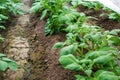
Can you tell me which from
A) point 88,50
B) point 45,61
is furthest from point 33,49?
point 88,50

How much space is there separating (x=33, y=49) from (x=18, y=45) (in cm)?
25

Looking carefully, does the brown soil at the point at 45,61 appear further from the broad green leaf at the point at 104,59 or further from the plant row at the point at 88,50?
the broad green leaf at the point at 104,59

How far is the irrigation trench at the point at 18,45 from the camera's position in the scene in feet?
9.91

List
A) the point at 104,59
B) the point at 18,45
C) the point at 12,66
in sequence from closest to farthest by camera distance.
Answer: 1. the point at 104,59
2. the point at 12,66
3. the point at 18,45

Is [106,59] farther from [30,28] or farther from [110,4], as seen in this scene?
[30,28]

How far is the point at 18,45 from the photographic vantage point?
11.9ft

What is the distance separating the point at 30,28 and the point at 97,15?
1002mm

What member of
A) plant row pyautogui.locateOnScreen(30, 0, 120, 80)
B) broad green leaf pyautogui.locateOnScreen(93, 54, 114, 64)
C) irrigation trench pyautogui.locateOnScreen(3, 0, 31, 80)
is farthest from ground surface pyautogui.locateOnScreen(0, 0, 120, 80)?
broad green leaf pyautogui.locateOnScreen(93, 54, 114, 64)

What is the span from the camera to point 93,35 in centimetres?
246

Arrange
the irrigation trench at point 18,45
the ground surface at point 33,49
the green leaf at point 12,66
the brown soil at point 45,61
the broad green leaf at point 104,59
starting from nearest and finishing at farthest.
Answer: the broad green leaf at point 104,59
the green leaf at point 12,66
the brown soil at point 45,61
the ground surface at point 33,49
the irrigation trench at point 18,45

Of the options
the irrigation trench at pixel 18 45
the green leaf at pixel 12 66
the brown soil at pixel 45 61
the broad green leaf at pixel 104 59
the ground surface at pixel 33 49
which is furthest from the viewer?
the irrigation trench at pixel 18 45

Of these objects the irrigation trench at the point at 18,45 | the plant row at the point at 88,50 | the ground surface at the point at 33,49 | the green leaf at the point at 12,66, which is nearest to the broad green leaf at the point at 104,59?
the plant row at the point at 88,50

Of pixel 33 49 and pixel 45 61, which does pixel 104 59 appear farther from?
pixel 33 49

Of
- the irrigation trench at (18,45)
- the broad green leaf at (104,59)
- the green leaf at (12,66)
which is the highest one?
the broad green leaf at (104,59)
